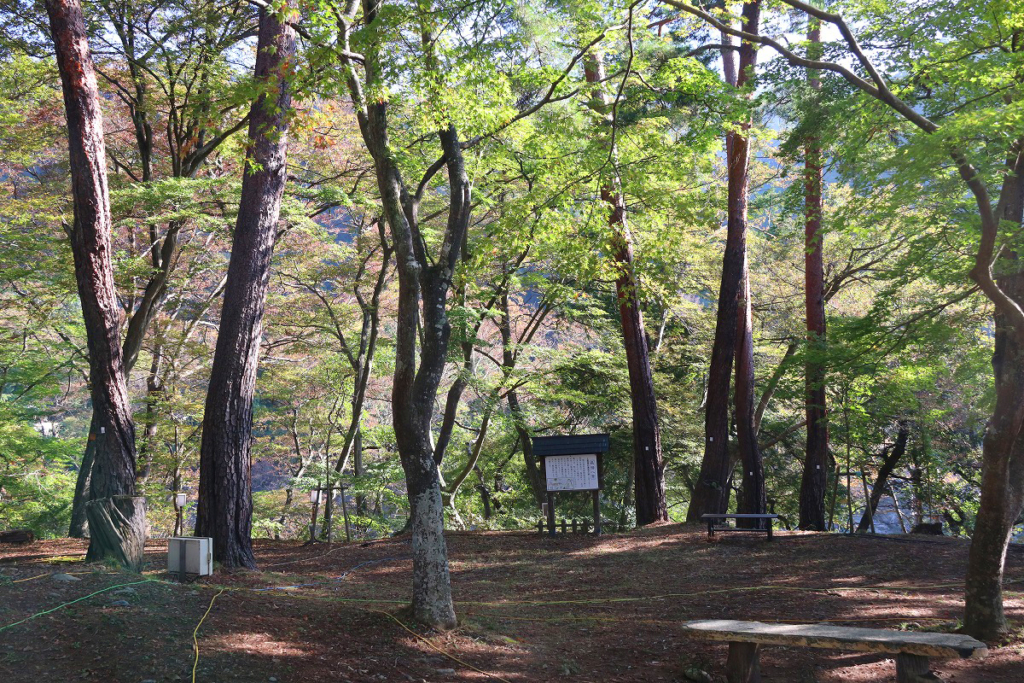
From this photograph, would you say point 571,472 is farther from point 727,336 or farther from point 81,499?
point 81,499

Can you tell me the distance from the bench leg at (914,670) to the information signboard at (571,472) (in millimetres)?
7900

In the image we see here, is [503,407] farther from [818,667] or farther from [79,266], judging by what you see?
[818,667]

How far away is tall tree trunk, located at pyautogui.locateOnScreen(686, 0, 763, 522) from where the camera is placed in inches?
494

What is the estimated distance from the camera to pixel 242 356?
27.1 feet

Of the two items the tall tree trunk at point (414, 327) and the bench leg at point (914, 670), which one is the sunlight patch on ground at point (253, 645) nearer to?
the tall tree trunk at point (414, 327)

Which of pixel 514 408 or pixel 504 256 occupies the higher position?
pixel 504 256

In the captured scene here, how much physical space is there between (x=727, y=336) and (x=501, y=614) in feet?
24.0

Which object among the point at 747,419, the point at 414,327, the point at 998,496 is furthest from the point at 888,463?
the point at 414,327

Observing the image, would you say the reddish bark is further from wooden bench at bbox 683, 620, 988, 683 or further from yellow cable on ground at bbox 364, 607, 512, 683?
wooden bench at bbox 683, 620, 988, 683

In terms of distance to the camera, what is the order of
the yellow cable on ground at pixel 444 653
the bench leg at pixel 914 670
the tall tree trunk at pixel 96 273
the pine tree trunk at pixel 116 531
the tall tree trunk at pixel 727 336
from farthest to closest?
the tall tree trunk at pixel 727 336 → the tall tree trunk at pixel 96 273 → the pine tree trunk at pixel 116 531 → the yellow cable on ground at pixel 444 653 → the bench leg at pixel 914 670

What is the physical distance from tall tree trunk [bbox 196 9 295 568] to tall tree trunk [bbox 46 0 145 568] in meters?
0.77

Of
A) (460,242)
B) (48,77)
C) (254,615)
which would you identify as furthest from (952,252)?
(48,77)

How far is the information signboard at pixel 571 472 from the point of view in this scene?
12359mm

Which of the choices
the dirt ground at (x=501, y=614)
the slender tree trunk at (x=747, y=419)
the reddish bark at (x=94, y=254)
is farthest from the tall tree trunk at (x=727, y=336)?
the reddish bark at (x=94, y=254)
